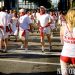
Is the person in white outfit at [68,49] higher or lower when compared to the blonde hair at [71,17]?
lower

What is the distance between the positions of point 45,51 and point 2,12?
234 cm

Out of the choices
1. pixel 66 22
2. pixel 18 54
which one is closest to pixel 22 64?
pixel 18 54

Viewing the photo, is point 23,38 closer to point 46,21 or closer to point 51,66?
point 46,21

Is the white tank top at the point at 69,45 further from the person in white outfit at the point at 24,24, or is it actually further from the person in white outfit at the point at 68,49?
the person in white outfit at the point at 24,24

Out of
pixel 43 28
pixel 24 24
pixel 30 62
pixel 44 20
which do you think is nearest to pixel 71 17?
pixel 30 62

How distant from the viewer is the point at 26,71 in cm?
1060

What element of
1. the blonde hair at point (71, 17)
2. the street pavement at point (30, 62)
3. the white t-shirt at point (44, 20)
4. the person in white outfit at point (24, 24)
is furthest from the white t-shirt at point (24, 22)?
the blonde hair at point (71, 17)

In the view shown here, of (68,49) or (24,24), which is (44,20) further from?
Result: (68,49)

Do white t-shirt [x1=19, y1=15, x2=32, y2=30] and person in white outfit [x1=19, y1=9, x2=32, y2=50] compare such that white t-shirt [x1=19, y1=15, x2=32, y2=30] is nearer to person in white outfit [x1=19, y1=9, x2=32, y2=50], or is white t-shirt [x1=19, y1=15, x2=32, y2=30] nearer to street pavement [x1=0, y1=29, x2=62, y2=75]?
person in white outfit [x1=19, y1=9, x2=32, y2=50]

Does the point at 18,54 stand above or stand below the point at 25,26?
below

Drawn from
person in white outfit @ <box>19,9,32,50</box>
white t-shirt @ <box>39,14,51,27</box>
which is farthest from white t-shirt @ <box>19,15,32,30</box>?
white t-shirt @ <box>39,14,51,27</box>

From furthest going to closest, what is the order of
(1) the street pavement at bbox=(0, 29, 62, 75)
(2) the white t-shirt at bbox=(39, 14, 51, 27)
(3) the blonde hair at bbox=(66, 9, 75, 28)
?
(2) the white t-shirt at bbox=(39, 14, 51, 27), (1) the street pavement at bbox=(0, 29, 62, 75), (3) the blonde hair at bbox=(66, 9, 75, 28)

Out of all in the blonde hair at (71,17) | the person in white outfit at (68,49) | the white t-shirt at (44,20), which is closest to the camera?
the blonde hair at (71,17)

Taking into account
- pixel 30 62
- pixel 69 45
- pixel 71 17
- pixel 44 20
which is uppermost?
pixel 71 17
